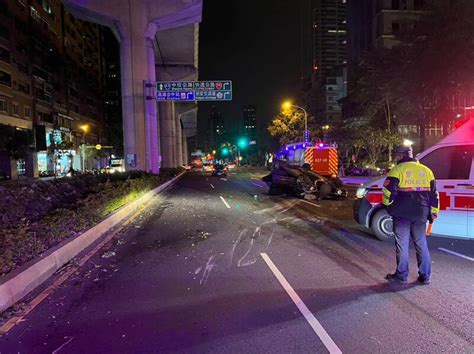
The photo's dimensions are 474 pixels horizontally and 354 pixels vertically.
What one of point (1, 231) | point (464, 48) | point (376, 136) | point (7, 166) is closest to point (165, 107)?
point (7, 166)

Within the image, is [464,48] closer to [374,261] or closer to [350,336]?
[374,261]

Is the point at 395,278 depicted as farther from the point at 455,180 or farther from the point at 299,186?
the point at 299,186

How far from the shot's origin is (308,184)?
18656mm

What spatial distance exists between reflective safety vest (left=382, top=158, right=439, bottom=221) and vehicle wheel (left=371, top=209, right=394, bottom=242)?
310cm

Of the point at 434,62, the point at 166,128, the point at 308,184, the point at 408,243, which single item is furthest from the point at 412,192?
the point at 166,128

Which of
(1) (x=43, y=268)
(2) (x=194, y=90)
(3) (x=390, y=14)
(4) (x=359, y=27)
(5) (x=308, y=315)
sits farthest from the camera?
(4) (x=359, y=27)

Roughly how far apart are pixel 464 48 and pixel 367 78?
11469mm

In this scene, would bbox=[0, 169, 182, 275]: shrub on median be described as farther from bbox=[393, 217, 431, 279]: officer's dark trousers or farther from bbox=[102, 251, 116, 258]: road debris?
bbox=[393, 217, 431, 279]: officer's dark trousers

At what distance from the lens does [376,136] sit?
38.3 m

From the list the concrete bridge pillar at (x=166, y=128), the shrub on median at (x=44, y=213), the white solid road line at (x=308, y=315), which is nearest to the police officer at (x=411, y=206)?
the white solid road line at (x=308, y=315)

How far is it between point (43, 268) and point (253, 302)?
339 centimetres

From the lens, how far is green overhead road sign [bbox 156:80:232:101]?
32.0 m

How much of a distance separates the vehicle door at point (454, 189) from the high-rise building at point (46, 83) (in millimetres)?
48902

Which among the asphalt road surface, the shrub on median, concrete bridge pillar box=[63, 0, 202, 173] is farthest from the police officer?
concrete bridge pillar box=[63, 0, 202, 173]
